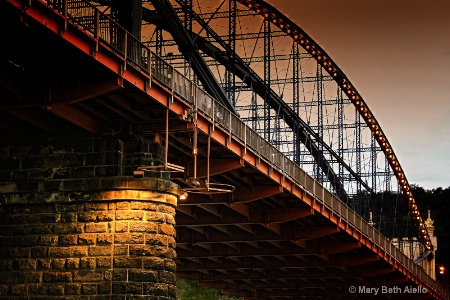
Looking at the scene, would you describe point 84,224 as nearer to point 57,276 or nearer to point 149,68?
point 57,276

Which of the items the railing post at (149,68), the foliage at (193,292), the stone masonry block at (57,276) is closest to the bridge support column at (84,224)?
the stone masonry block at (57,276)

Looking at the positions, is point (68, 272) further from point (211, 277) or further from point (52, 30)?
point (211, 277)

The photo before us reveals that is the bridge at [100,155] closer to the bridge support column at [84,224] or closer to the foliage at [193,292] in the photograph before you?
the bridge support column at [84,224]

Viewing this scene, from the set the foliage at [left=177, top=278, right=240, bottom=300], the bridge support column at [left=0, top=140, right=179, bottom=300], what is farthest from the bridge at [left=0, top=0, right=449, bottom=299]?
the foliage at [left=177, top=278, right=240, bottom=300]

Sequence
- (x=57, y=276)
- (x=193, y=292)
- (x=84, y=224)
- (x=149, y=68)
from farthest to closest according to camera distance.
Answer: (x=193, y=292) < (x=84, y=224) < (x=57, y=276) < (x=149, y=68)

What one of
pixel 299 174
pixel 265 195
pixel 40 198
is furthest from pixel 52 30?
pixel 299 174

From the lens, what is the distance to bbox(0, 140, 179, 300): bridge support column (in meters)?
31.8

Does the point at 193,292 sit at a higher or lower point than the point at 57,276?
higher

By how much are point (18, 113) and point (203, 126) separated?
263 inches

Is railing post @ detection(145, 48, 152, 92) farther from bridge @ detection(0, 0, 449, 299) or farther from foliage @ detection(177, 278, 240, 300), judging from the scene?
foliage @ detection(177, 278, 240, 300)

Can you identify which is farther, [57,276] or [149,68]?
[57,276]

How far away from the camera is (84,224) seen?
106ft

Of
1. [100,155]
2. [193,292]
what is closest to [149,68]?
[100,155]

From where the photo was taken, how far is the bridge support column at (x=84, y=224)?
31750mm
